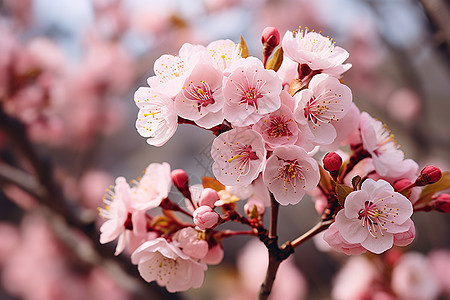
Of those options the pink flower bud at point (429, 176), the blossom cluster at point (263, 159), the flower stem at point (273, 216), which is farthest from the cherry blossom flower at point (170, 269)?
the pink flower bud at point (429, 176)

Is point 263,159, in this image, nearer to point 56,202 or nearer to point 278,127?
point 278,127

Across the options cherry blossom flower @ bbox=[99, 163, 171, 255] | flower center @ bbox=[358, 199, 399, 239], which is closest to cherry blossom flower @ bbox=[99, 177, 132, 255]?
cherry blossom flower @ bbox=[99, 163, 171, 255]

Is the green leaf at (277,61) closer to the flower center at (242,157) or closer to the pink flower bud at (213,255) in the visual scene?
the flower center at (242,157)

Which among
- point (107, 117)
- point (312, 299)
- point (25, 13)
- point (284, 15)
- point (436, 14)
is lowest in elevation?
point (312, 299)

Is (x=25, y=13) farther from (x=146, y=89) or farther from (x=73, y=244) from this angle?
(x=146, y=89)

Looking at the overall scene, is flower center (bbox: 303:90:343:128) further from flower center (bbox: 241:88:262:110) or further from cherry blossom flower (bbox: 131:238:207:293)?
cherry blossom flower (bbox: 131:238:207:293)

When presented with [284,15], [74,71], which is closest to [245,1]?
[284,15]
